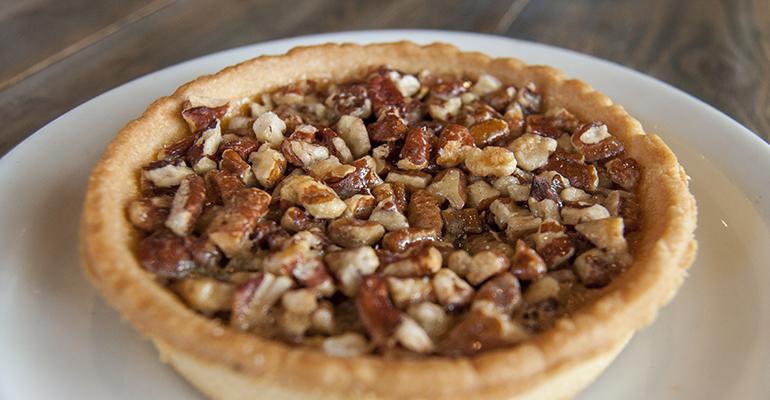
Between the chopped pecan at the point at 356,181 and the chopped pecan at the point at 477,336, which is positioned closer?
the chopped pecan at the point at 477,336

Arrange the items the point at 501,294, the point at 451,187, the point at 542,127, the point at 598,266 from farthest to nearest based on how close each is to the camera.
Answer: the point at 542,127, the point at 451,187, the point at 598,266, the point at 501,294

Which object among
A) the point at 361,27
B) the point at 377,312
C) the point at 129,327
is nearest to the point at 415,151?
the point at 377,312

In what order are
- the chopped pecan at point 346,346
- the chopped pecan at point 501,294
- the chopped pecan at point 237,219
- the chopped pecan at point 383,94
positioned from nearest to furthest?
the chopped pecan at point 346,346
the chopped pecan at point 501,294
the chopped pecan at point 237,219
the chopped pecan at point 383,94

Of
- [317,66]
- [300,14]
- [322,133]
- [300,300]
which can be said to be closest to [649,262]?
[300,300]

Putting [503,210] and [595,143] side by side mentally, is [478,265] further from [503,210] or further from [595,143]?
[595,143]

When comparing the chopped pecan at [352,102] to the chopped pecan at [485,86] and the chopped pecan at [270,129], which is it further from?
the chopped pecan at [485,86]

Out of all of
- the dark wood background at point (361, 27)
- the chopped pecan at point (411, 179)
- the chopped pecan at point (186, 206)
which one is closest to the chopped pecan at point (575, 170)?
the chopped pecan at point (411, 179)
